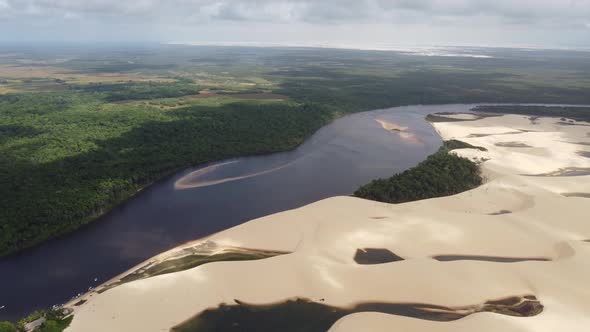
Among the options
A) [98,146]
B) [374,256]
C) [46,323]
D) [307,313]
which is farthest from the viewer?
[98,146]

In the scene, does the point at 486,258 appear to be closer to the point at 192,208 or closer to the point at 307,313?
the point at 307,313

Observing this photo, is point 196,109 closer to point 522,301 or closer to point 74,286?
point 74,286

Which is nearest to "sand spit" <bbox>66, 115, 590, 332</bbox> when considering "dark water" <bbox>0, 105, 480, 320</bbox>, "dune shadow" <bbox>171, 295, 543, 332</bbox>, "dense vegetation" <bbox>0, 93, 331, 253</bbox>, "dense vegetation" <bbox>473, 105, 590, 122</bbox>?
"dune shadow" <bbox>171, 295, 543, 332</bbox>

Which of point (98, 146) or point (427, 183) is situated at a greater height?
point (98, 146)

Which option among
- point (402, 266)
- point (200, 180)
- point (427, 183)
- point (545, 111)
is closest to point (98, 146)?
point (200, 180)

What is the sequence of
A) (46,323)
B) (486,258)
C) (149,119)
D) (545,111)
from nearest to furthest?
1. (46,323)
2. (486,258)
3. (149,119)
4. (545,111)

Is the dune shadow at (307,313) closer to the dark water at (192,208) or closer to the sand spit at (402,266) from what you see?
the sand spit at (402,266)

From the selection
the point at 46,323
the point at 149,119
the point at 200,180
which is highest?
the point at 149,119

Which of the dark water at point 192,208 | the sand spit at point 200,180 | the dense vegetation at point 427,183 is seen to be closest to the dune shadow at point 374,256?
the dense vegetation at point 427,183

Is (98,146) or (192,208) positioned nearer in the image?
(192,208)
